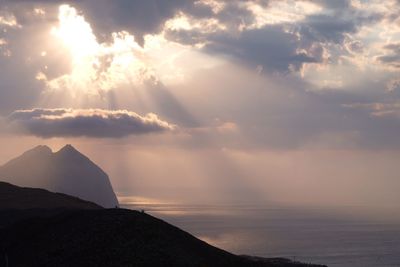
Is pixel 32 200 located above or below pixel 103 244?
above

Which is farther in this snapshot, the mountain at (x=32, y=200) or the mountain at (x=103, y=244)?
the mountain at (x=32, y=200)

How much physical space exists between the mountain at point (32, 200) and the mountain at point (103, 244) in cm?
3236

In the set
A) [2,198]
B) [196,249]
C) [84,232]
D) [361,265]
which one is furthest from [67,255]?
[361,265]

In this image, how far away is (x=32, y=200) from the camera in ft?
435

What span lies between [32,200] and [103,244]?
204 ft

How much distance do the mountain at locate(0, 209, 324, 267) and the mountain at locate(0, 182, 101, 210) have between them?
106 ft

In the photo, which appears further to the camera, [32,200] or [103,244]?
[32,200]

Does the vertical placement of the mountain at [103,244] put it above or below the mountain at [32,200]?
below

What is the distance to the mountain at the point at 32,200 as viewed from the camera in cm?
12468

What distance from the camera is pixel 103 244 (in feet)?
253

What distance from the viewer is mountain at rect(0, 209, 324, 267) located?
74062 mm

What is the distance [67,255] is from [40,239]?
424 inches

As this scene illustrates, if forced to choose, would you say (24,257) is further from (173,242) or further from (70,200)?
(70,200)

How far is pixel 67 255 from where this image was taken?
246 ft
